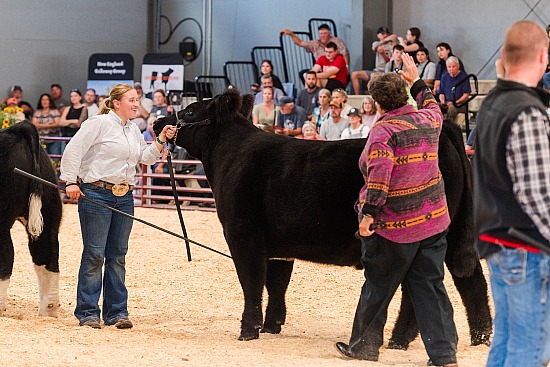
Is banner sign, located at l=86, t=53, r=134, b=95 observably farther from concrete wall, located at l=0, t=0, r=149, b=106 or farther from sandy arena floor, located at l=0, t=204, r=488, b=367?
sandy arena floor, located at l=0, t=204, r=488, b=367

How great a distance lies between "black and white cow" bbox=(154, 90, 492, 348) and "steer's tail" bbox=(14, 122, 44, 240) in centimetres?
147

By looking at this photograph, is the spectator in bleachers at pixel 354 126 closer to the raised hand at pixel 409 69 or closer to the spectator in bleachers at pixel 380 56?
the spectator in bleachers at pixel 380 56

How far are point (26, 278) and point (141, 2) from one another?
13.5 m

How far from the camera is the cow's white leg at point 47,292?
6770 millimetres

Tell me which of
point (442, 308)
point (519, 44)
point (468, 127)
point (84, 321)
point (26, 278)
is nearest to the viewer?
point (519, 44)

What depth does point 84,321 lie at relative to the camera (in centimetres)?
620

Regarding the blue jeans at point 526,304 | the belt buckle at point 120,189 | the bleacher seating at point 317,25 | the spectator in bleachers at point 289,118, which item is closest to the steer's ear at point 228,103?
the belt buckle at point 120,189

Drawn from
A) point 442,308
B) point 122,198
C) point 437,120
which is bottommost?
point 442,308

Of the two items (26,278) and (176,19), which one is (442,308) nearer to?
(26,278)

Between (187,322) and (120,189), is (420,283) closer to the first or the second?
(187,322)

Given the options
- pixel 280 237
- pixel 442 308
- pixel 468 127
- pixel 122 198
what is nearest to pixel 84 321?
pixel 122 198

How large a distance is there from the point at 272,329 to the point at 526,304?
3.14m

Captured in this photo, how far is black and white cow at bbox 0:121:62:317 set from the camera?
6.71 metres

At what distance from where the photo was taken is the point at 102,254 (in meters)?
6.20
